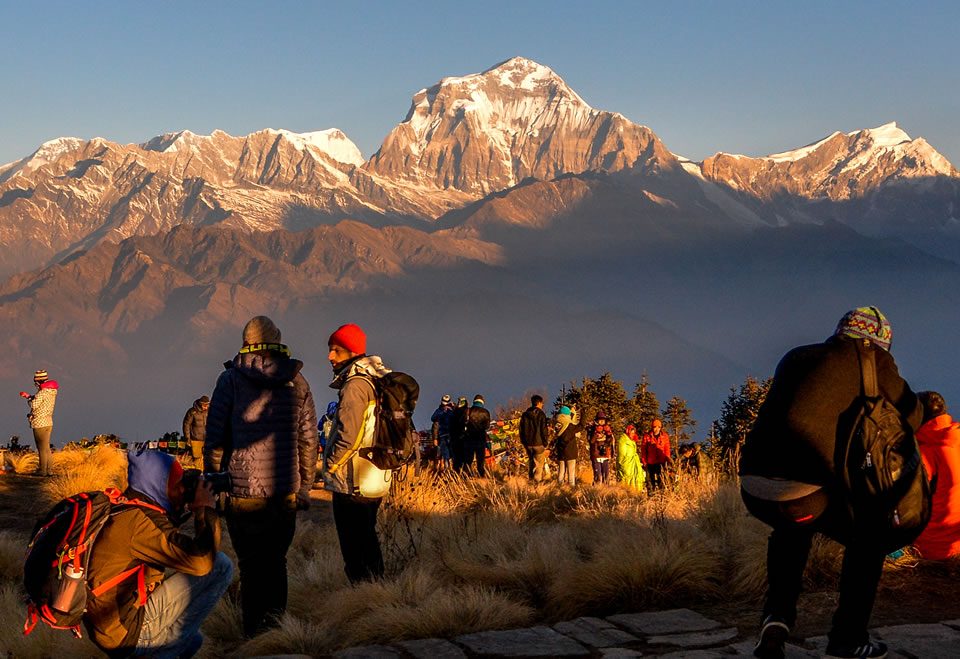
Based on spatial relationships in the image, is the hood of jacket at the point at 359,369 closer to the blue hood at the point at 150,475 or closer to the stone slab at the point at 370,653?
the stone slab at the point at 370,653

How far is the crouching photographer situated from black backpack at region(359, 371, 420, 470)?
199 centimetres

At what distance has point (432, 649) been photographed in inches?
217

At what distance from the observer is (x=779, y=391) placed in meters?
4.70

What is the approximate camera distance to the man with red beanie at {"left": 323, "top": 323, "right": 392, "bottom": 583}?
666cm

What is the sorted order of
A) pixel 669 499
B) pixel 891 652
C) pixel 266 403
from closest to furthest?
Result: pixel 891 652, pixel 266 403, pixel 669 499

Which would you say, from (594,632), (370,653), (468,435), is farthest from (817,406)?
(468,435)

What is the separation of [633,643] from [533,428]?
12.2 m

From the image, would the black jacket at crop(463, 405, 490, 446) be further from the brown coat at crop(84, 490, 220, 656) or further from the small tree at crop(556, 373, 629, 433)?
the small tree at crop(556, 373, 629, 433)

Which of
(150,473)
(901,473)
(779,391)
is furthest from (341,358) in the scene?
(901,473)

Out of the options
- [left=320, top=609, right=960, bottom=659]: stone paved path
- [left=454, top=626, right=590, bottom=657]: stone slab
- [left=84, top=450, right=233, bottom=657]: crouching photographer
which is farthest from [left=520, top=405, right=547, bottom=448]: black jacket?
[left=84, top=450, right=233, bottom=657]: crouching photographer

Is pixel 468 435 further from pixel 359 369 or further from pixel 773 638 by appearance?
pixel 773 638

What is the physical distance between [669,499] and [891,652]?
4.29 metres

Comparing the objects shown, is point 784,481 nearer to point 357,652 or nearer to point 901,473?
point 901,473

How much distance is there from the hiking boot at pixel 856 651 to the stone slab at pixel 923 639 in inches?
20.5
